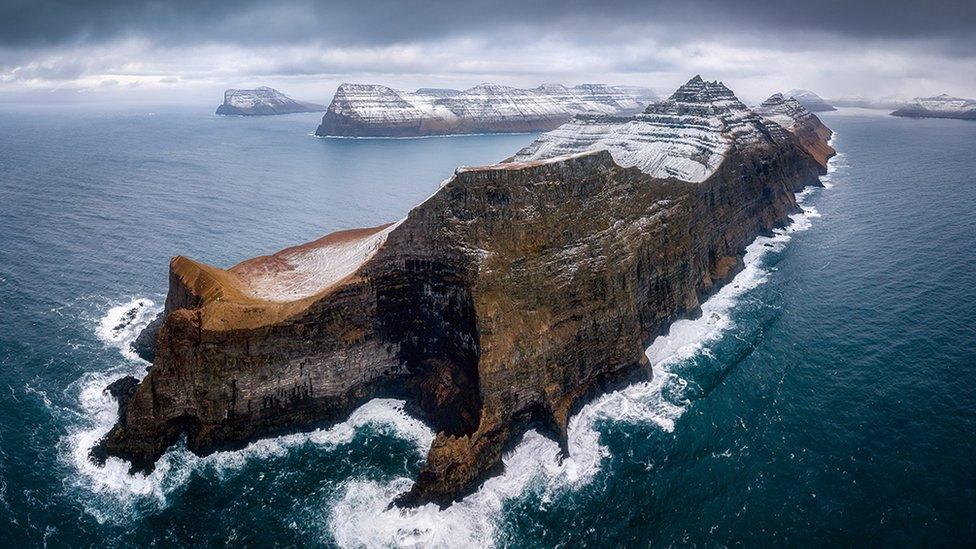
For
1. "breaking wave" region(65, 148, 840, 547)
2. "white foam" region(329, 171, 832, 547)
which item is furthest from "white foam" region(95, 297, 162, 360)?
"white foam" region(329, 171, 832, 547)

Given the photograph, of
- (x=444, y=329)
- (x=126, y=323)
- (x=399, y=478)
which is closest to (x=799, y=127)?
(x=444, y=329)

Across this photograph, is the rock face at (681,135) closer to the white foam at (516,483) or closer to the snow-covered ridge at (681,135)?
the snow-covered ridge at (681,135)

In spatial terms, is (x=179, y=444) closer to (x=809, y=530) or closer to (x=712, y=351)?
(x=809, y=530)

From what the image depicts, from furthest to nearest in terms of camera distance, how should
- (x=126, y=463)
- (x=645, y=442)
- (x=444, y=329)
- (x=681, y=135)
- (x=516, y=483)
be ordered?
(x=681, y=135)
(x=444, y=329)
(x=645, y=442)
(x=126, y=463)
(x=516, y=483)

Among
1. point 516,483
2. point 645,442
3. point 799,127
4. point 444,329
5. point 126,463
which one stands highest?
point 799,127

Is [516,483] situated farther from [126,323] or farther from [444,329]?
[126,323]

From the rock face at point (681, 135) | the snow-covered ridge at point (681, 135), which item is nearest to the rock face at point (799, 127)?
the rock face at point (681, 135)

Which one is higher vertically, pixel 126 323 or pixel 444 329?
pixel 444 329
